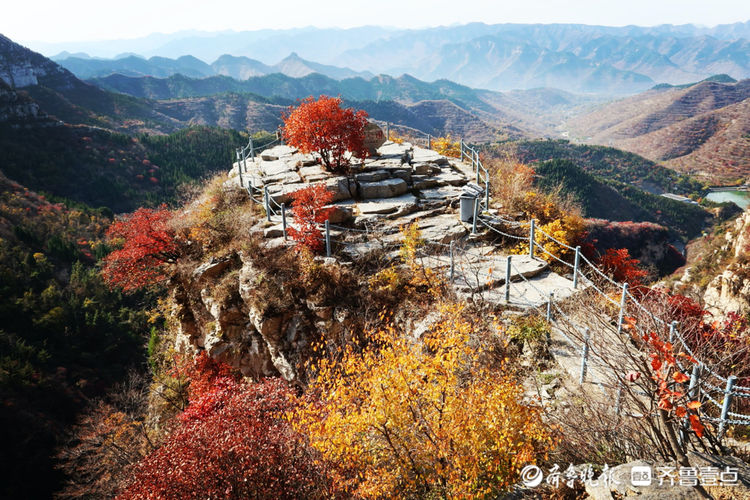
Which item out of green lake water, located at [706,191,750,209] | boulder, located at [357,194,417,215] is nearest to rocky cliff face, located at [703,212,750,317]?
boulder, located at [357,194,417,215]

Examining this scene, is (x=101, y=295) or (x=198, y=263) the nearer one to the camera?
(x=198, y=263)

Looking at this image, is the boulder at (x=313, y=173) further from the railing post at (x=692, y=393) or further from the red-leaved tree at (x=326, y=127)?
the railing post at (x=692, y=393)

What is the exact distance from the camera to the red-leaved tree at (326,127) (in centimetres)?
1600

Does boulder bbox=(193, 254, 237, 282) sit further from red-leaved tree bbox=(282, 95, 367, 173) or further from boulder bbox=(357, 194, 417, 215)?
red-leaved tree bbox=(282, 95, 367, 173)

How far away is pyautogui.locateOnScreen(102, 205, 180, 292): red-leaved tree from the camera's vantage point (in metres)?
15.0

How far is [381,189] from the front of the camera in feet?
52.3

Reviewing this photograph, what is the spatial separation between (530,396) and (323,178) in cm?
1138

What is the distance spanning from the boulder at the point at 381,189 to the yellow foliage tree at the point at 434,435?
9.15m

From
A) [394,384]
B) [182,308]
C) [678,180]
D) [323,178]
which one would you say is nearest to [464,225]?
[323,178]

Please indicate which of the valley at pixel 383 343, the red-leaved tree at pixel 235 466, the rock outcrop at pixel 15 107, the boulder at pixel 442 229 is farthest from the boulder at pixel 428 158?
the rock outcrop at pixel 15 107

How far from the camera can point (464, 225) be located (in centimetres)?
A: 1382

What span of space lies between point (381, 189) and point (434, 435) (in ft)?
35.0

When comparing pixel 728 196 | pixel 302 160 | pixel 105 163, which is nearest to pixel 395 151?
pixel 302 160

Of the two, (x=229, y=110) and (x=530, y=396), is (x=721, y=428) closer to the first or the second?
(x=530, y=396)
